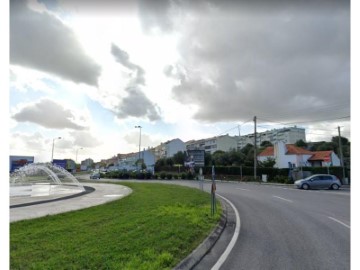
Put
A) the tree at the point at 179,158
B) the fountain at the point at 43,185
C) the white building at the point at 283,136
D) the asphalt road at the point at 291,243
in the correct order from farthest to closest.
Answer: the white building at the point at 283,136, the tree at the point at 179,158, the fountain at the point at 43,185, the asphalt road at the point at 291,243

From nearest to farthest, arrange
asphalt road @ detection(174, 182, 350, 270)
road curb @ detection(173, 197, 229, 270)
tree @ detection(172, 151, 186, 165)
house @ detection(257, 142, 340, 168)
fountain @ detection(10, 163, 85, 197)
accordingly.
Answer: road curb @ detection(173, 197, 229, 270)
asphalt road @ detection(174, 182, 350, 270)
fountain @ detection(10, 163, 85, 197)
house @ detection(257, 142, 340, 168)
tree @ detection(172, 151, 186, 165)

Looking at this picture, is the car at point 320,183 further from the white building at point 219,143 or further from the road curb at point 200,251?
the white building at point 219,143

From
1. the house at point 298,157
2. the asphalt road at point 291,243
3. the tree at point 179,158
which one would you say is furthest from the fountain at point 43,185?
the house at point 298,157

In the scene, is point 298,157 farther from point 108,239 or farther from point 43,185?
point 108,239

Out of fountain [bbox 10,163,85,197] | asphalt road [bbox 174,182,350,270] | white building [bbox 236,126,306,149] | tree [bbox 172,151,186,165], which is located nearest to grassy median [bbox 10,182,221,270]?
asphalt road [bbox 174,182,350,270]

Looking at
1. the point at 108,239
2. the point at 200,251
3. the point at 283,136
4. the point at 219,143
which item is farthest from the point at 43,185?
the point at 283,136

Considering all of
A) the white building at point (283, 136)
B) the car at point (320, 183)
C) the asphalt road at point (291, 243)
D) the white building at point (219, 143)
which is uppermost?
the white building at point (283, 136)

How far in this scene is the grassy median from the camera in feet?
16.9

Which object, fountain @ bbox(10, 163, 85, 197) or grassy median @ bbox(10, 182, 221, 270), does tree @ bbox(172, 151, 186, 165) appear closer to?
fountain @ bbox(10, 163, 85, 197)

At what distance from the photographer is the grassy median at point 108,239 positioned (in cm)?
516

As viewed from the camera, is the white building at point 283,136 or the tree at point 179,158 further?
the white building at point 283,136

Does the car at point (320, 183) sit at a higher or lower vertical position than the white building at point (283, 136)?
lower

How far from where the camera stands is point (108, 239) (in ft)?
21.7
